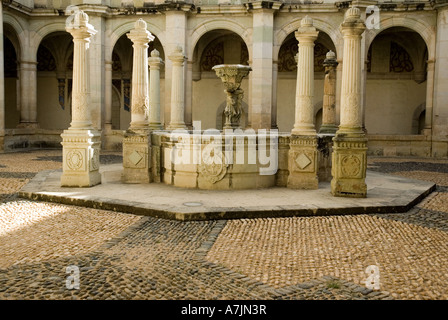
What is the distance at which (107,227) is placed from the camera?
228 inches

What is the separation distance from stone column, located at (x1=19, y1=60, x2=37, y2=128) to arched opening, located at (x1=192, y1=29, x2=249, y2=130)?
6985mm

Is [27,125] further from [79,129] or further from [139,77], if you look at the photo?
[79,129]

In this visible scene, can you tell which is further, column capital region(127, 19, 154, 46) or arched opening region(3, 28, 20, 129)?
arched opening region(3, 28, 20, 129)

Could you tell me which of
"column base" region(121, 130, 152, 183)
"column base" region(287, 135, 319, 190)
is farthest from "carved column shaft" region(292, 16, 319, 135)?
"column base" region(121, 130, 152, 183)

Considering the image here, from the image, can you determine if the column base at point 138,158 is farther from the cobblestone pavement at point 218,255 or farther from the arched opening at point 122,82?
the arched opening at point 122,82

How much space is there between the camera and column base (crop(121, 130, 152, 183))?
29.8 feet

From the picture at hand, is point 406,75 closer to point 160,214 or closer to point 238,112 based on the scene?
point 238,112

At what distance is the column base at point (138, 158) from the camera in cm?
909

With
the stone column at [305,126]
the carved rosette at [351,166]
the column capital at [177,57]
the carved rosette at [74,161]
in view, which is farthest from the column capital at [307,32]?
the carved rosette at [74,161]

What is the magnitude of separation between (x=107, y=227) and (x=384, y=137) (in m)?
14.1

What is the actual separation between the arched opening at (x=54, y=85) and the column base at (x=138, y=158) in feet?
46.7

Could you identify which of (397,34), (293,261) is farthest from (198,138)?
(397,34)

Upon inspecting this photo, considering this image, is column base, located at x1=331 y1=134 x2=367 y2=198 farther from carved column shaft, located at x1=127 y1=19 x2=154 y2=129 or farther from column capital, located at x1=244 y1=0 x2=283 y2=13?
column capital, located at x1=244 y1=0 x2=283 y2=13
